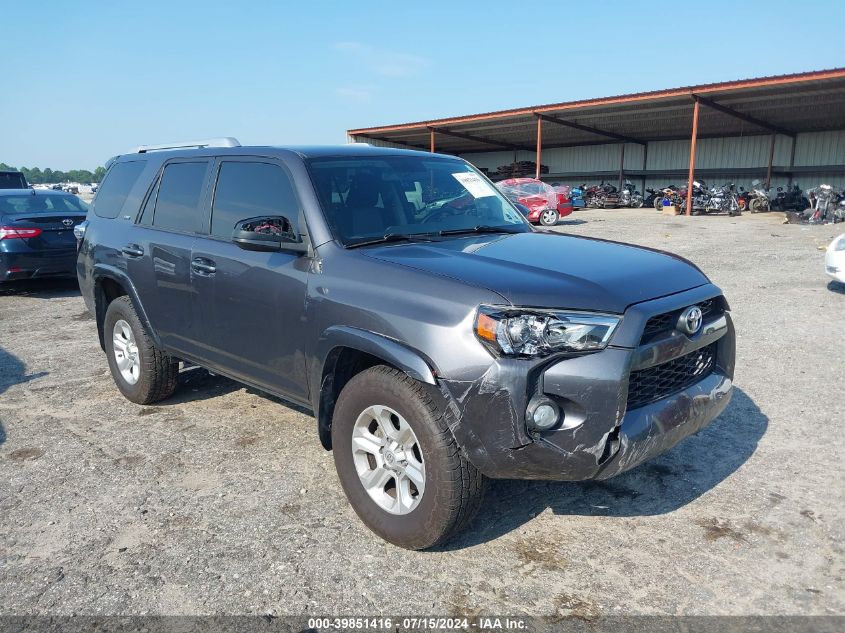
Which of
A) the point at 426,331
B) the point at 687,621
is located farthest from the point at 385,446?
the point at 687,621

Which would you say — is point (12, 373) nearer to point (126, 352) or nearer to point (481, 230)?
point (126, 352)

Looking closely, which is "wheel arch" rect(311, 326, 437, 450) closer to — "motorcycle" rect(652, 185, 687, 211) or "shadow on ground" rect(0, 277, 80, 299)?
"shadow on ground" rect(0, 277, 80, 299)

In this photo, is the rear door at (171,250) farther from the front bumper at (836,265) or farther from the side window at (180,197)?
the front bumper at (836,265)

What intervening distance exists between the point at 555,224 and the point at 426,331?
21524 millimetres

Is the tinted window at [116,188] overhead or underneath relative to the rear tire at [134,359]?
overhead

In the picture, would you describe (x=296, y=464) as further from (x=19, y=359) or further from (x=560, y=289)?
(x=19, y=359)

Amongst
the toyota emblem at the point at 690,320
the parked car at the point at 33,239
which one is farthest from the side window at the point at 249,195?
the parked car at the point at 33,239

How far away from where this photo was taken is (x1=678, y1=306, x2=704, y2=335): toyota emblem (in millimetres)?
3025

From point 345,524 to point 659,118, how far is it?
29471mm

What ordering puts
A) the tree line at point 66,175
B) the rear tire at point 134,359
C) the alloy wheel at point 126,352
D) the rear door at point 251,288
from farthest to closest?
the tree line at point 66,175 < the alloy wheel at point 126,352 < the rear tire at point 134,359 < the rear door at point 251,288

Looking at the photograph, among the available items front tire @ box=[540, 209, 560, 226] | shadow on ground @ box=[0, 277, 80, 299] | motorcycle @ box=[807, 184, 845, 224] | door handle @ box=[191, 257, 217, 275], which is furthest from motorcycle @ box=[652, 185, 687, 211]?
door handle @ box=[191, 257, 217, 275]

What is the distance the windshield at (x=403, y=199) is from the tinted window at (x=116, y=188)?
2199mm

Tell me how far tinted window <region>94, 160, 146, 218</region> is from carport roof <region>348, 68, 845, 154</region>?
64.6ft

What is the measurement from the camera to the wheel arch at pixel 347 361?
2820 mm
